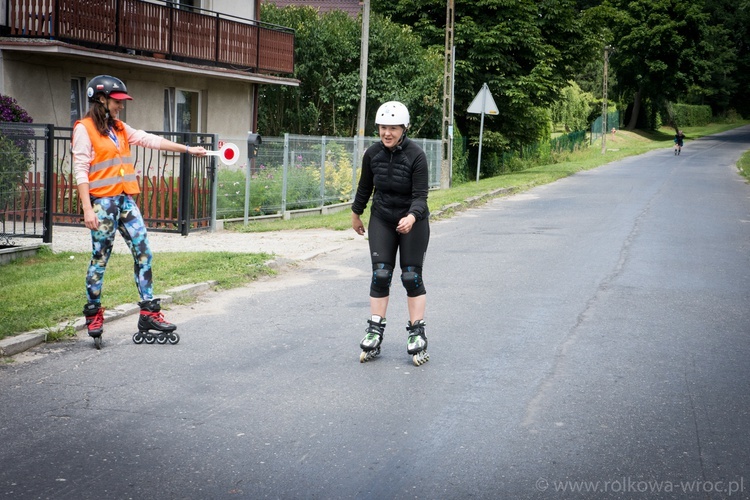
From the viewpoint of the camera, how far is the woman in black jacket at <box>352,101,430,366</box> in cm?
691

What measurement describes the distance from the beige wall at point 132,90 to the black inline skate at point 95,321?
10.9 metres

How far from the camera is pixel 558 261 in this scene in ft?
41.0

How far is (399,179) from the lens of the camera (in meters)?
6.96

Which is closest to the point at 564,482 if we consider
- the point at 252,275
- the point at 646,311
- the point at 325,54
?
the point at 646,311

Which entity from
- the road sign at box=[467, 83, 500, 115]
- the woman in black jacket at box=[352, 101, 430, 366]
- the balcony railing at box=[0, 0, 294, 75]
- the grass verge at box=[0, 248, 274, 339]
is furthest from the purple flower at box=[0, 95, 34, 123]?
the road sign at box=[467, 83, 500, 115]

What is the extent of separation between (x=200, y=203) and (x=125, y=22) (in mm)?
6210

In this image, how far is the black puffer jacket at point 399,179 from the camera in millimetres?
6934

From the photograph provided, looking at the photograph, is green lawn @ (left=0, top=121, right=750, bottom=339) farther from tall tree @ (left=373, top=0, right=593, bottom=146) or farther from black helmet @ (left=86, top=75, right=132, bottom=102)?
tall tree @ (left=373, top=0, right=593, bottom=146)

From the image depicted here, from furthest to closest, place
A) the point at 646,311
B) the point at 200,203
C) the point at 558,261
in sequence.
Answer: the point at 200,203
the point at 558,261
the point at 646,311

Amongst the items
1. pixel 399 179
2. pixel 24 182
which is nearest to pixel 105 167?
pixel 399 179

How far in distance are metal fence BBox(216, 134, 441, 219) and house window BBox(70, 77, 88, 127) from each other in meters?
3.35

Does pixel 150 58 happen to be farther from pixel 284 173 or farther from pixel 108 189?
pixel 108 189

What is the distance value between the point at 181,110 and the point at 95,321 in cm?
1709

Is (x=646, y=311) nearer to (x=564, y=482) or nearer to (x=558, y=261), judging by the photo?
(x=558, y=261)
